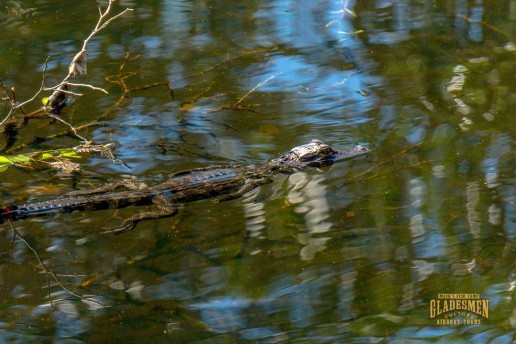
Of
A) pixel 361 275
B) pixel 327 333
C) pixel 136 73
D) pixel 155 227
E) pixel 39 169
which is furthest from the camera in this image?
pixel 136 73

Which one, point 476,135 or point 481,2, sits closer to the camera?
point 476,135

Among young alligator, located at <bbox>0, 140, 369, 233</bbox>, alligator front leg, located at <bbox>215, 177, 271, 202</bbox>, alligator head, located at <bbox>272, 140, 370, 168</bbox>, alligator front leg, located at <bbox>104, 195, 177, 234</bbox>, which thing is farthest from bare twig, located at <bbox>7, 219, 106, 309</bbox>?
alligator head, located at <bbox>272, 140, 370, 168</bbox>

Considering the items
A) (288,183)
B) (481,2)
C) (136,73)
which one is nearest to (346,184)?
(288,183)

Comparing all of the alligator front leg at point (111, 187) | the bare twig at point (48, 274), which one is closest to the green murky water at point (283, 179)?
the bare twig at point (48, 274)

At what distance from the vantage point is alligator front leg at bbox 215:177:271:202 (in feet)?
17.3

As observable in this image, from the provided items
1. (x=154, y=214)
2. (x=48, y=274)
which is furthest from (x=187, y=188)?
(x=48, y=274)

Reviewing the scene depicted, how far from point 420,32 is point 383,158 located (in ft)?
9.26

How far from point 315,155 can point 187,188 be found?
0.93m

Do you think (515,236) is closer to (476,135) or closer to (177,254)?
(476,135)

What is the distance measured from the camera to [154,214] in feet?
16.7

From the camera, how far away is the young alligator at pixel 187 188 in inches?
199

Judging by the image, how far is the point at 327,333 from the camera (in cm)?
386

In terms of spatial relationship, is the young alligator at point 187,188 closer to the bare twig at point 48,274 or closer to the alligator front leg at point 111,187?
the alligator front leg at point 111,187

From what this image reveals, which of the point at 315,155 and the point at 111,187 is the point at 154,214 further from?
the point at 315,155
